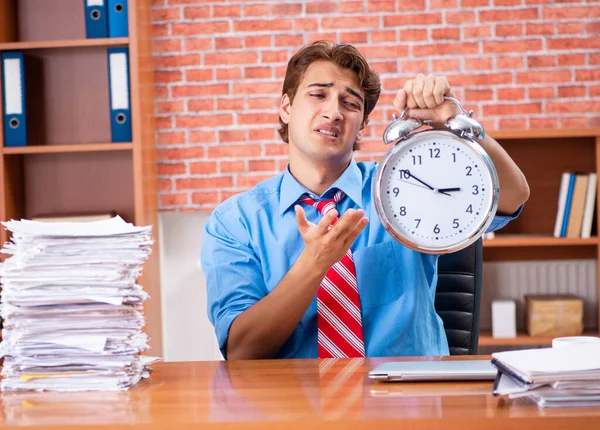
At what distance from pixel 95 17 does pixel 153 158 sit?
663 millimetres

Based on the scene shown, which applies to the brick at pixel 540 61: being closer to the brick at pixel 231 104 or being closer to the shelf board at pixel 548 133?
the shelf board at pixel 548 133

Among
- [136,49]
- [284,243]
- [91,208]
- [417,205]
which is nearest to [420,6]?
[136,49]

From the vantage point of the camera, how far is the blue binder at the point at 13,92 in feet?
10.5

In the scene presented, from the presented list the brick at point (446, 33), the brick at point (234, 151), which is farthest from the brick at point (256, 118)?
the brick at point (446, 33)

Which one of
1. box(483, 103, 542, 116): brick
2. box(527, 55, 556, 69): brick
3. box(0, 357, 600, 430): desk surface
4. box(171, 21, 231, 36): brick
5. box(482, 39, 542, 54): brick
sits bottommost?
box(0, 357, 600, 430): desk surface

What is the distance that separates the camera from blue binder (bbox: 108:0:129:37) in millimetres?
3244

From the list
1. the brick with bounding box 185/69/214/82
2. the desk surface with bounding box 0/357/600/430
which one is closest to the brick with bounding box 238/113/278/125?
the brick with bounding box 185/69/214/82

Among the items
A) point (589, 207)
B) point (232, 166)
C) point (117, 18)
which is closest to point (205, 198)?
point (232, 166)

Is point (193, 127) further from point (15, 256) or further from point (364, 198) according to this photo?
point (15, 256)

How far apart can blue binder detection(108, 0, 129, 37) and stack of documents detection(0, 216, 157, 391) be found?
2.16 meters

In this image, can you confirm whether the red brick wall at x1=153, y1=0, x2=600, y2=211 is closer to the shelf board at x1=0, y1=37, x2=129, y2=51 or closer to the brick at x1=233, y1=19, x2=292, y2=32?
the brick at x1=233, y1=19, x2=292, y2=32

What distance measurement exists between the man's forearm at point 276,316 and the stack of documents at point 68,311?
40cm

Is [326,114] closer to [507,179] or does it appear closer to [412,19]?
[507,179]

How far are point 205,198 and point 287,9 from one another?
3.12ft
